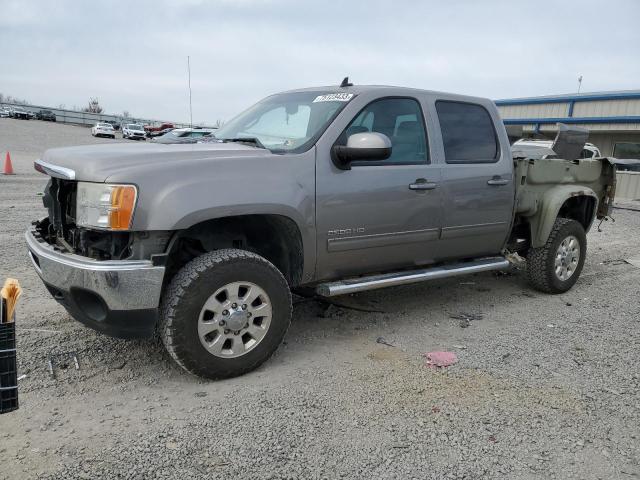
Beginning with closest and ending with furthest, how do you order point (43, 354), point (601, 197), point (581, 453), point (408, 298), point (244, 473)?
point (244, 473), point (581, 453), point (43, 354), point (408, 298), point (601, 197)

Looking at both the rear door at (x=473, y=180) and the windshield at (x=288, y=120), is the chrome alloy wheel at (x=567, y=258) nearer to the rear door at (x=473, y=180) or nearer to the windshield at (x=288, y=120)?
the rear door at (x=473, y=180)

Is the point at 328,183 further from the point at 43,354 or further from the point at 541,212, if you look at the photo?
the point at 541,212

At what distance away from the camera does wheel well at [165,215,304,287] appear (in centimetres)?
352

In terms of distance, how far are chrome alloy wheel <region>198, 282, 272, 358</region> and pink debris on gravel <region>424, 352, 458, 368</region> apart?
1.22 meters

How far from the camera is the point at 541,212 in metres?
5.36

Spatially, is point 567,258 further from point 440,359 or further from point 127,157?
point 127,157

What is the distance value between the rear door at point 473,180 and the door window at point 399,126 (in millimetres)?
209

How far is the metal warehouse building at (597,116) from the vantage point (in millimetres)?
17891

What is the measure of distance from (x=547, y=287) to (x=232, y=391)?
372 centimetres

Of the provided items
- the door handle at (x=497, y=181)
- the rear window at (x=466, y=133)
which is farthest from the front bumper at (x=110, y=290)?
the door handle at (x=497, y=181)

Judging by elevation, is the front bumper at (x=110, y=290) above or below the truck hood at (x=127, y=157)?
below

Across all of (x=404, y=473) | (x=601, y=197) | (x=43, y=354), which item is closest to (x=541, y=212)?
(x=601, y=197)

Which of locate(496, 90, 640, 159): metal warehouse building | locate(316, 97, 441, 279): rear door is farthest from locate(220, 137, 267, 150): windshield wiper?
locate(496, 90, 640, 159): metal warehouse building

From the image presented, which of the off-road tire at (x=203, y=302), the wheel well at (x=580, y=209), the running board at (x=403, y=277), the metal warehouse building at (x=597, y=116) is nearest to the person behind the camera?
the off-road tire at (x=203, y=302)
